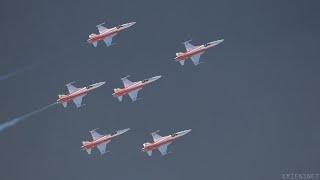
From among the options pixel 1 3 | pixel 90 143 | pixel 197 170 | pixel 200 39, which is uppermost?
pixel 1 3

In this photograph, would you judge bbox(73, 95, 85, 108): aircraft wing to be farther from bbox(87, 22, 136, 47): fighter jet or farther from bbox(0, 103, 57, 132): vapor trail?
bbox(87, 22, 136, 47): fighter jet

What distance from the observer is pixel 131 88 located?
14961 mm

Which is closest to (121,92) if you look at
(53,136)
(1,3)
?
(53,136)

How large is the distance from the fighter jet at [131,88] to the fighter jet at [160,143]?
717 millimetres

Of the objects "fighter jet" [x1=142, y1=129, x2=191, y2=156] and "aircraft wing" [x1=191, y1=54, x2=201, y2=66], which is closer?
"fighter jet" [x1=142, y1=129, x2=191, y2=156]

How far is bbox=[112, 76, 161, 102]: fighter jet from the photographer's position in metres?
15.0

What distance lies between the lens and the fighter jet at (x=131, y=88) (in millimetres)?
14961

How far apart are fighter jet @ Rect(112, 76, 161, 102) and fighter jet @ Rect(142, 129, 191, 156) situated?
0.72 m

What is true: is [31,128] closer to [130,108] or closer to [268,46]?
[130,108]

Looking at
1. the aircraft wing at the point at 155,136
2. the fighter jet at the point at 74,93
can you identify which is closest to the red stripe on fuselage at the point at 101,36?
the fighter jet at the point at 74,93

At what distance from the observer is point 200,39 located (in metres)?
15.1

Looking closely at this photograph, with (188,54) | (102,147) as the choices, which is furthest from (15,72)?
(188,54)

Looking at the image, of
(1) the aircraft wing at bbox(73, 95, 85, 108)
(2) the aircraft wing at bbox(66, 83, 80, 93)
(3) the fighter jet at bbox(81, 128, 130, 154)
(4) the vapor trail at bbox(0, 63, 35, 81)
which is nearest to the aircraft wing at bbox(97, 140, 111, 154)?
(3) the fighter jet at bbox(81, 128, 130, 154)

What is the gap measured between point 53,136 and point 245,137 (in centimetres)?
308
